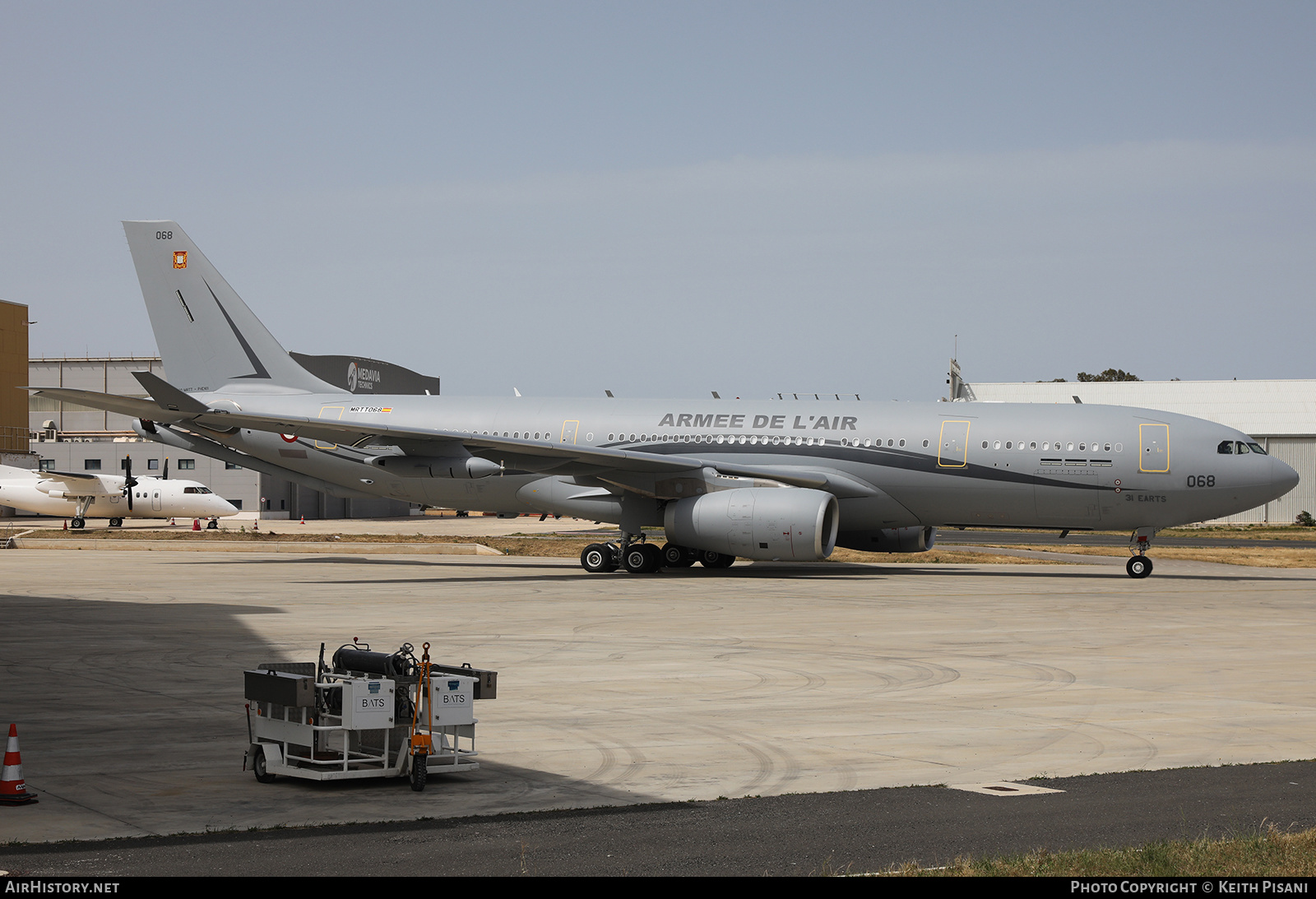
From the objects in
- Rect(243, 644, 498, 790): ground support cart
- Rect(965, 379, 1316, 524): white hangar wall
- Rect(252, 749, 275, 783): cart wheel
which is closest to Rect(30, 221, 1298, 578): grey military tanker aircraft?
Rect(243, 644, 498, 790): ground support cart

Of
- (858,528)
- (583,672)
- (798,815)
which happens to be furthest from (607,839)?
(858,528)

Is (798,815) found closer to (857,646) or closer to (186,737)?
(186,737)

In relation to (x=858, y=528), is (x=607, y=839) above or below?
below

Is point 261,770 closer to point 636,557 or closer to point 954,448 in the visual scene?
point 636,557

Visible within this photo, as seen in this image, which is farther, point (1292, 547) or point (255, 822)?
point (1292, 547)

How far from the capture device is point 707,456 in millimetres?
30422

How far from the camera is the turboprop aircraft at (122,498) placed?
6078 cm

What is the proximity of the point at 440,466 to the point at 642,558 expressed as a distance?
536 centimetres

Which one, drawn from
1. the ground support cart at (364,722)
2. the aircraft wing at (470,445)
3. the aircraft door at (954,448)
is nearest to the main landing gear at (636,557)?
the aircraft wing at (470,445)

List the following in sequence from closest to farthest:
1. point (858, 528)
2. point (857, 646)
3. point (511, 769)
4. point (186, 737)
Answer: point (511, 769) < point (186, 737) < point (857, 646) < point (858, 528)

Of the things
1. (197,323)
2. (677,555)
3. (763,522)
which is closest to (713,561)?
(677,555)

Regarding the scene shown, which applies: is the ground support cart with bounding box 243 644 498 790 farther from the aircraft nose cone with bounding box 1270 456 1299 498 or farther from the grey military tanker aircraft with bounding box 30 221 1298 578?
the aircraft nose cone with bounding box 1270 456 1299 498

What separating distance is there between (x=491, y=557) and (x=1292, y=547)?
92.4 ft

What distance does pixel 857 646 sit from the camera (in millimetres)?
16578
